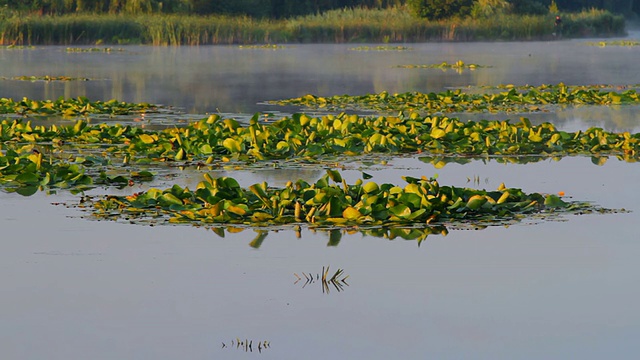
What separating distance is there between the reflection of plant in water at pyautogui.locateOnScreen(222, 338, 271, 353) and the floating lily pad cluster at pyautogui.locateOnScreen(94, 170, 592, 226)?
2.62 meters

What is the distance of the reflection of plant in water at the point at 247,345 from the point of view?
5090 mm

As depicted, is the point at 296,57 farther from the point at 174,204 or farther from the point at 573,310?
the point at 573,310

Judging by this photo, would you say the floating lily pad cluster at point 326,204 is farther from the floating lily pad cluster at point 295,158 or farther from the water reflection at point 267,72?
the water reflection at point 267,72

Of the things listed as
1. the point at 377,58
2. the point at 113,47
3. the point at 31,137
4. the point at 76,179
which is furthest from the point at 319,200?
the point at 113,47

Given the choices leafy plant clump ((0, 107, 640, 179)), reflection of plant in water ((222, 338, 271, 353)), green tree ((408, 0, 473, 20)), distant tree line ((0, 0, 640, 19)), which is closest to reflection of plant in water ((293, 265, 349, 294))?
reflection of plant in water ((222, 338, 271, 353))

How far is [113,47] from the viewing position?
47.0 meters

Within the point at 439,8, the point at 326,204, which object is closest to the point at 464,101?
the point at 326,204

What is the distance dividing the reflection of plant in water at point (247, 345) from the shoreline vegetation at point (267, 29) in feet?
136

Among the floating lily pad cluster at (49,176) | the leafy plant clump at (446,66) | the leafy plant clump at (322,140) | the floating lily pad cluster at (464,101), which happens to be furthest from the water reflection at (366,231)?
the leafy plant clump at (446,66)

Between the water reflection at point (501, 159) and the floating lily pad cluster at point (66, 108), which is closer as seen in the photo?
the water reflection at point (501, 159)

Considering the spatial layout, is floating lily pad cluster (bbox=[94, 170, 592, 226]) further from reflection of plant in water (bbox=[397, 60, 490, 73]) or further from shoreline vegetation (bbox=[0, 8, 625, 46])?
shoreline vegetation (bbox=[0, 8, 625, 46])

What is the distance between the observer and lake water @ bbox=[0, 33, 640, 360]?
5.18m

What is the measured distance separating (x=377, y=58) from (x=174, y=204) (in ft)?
96.5

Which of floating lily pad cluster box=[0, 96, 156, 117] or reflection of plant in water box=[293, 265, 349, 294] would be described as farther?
floating lily pad cluster box=[0, 96, 156, 117]
